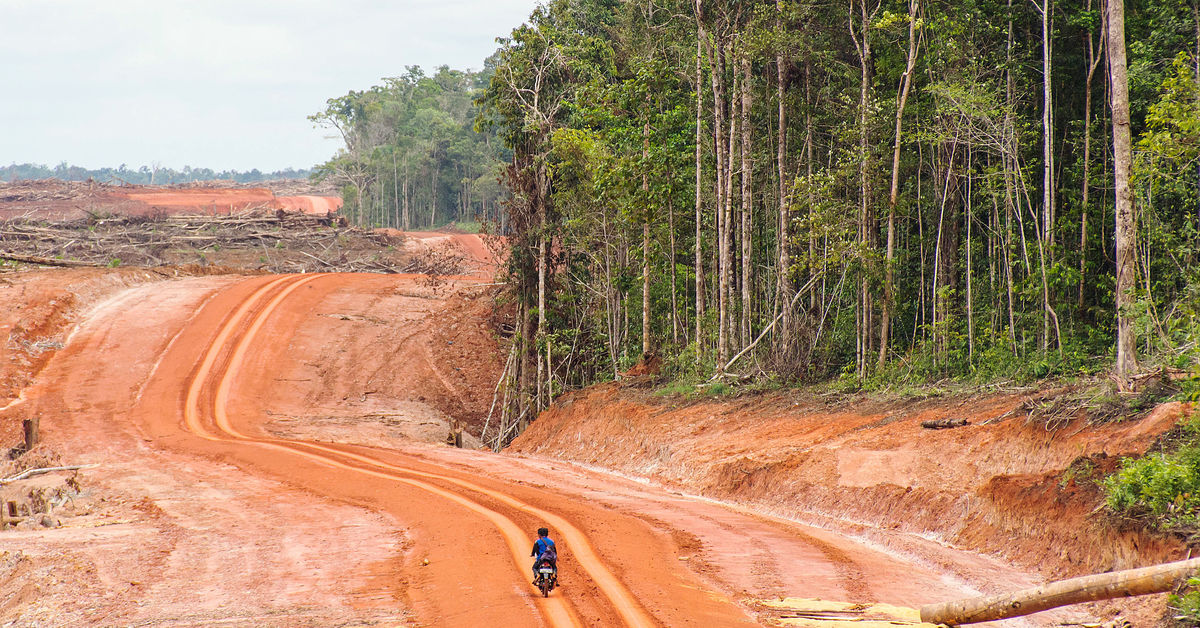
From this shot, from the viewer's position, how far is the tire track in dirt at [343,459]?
846 centimetres

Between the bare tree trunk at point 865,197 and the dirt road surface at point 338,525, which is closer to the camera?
the dirt road surface at point 338,525

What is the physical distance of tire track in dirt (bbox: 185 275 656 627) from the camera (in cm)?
846

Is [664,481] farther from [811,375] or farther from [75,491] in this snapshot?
[75,491]

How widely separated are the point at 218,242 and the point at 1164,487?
1883 inches

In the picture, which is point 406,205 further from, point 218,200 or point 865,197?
point 865,197

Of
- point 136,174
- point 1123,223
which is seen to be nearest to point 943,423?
point 1123,223

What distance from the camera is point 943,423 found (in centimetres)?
1445

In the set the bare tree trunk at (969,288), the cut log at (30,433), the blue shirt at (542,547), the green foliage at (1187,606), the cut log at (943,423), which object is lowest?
the cut log at (30,433)

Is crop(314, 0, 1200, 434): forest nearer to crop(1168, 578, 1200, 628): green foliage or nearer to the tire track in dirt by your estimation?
crop(1168, 578, 1200, 628): green foliage

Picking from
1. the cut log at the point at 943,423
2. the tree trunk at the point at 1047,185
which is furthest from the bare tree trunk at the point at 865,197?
the cut log at the point at 943,423

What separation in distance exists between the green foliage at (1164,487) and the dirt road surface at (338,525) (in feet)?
4.66

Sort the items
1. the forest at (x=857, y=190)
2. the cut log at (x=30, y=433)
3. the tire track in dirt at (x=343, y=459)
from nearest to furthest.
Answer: the tire track in dirt at (x=343, y=459), the forest at (x=857, y=190), the cut log at (x=30, y=433)

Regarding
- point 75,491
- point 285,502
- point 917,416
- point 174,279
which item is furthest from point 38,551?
Answer: point 174,279

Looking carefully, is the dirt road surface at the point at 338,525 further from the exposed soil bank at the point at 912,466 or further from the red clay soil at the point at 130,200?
the red clay soil at the point at 130,200
